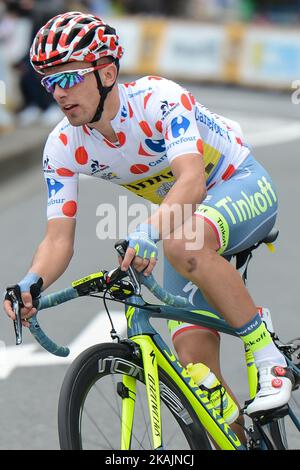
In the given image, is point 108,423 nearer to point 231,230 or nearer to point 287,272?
point 231,230

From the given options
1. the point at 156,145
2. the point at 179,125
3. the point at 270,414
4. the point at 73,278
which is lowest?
the point at 73,278

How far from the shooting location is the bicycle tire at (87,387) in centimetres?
422

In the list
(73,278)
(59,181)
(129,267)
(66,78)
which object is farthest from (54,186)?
(73,278)

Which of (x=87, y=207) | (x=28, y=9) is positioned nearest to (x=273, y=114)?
(x=28, y=9)

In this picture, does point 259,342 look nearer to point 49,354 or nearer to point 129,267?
point 129,267

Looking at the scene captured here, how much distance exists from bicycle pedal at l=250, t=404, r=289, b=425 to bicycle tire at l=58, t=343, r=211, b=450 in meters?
0.31

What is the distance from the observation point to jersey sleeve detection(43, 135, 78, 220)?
16.3 ft

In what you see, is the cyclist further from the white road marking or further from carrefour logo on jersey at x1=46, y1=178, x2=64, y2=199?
the white road marking

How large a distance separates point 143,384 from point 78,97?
1.07 m

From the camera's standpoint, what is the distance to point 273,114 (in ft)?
69.8

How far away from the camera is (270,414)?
4.82m

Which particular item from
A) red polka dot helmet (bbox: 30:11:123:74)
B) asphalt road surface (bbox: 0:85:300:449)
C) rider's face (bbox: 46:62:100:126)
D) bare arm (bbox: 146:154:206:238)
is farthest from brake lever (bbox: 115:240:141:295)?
asphalt road surface (bbox: 0:85:300:449)
